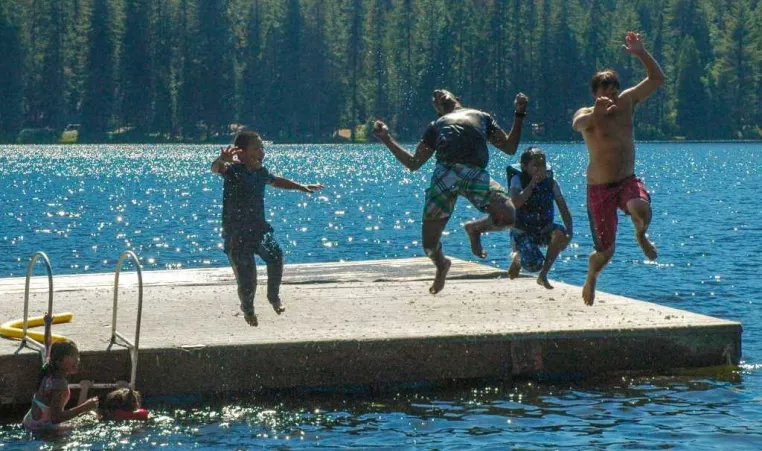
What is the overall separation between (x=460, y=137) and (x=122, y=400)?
4.22 meters

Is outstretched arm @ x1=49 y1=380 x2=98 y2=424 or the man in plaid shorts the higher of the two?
the man in plaid shorts

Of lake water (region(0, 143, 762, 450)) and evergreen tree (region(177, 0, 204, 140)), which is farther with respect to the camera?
evergreen tree (region(177, 0, 204, 140))

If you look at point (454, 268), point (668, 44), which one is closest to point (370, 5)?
point (668, 44)

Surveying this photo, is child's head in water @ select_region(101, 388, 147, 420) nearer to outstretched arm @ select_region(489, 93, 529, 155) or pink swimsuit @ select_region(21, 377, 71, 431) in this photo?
pink swimsuit @ select_region(21, 377, 71, 431)

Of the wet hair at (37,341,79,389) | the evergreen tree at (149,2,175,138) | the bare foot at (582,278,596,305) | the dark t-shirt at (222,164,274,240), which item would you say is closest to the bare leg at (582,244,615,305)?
the bare foot at (582,278,596,305)

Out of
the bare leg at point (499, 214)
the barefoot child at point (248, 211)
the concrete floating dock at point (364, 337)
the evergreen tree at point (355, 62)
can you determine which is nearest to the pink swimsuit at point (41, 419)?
the concrete floating dock at point (364, 337)

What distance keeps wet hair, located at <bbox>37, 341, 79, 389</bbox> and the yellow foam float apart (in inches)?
22.2

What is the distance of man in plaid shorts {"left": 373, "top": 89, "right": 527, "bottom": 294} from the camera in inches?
513

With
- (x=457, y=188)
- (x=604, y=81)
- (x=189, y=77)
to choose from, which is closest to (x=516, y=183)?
(x=457, y=188)

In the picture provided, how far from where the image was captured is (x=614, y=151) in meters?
12.5

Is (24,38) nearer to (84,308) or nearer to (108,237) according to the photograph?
(108,237)

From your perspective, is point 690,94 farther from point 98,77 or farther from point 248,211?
point 248,211

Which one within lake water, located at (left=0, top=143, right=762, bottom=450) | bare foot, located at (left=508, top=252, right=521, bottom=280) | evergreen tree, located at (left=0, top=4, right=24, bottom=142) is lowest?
lake water, located at (left=0, top=143, right=762, bottom=450)

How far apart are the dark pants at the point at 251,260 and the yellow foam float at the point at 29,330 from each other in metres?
2.06
